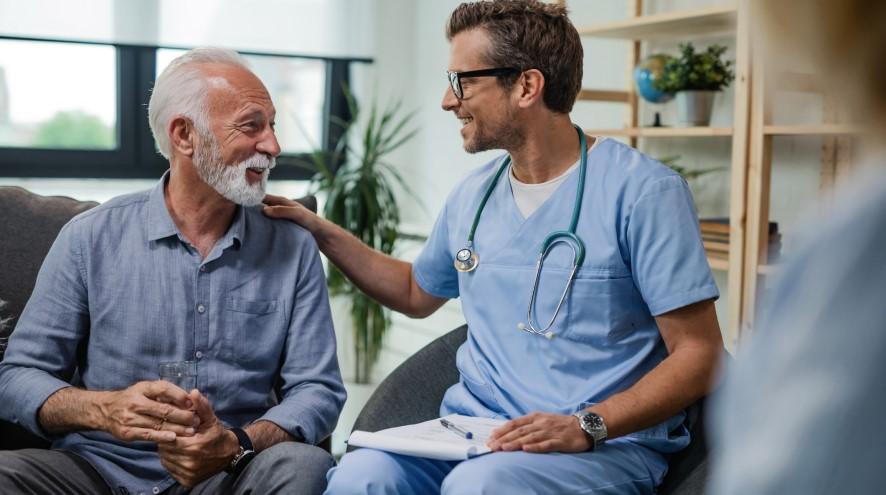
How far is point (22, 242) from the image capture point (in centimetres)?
197

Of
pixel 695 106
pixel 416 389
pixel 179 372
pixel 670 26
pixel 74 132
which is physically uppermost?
pixel 670 26

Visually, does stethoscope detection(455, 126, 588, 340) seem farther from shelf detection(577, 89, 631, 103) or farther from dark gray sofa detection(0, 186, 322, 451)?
shelf detection(577, 89, 631, 103)

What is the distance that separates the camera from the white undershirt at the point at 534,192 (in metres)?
1.80

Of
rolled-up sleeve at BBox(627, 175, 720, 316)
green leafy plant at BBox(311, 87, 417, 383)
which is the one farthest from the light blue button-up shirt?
green leafy plant at BBox(311, 87, 417, 383)

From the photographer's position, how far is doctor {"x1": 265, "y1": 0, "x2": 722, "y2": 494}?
1.58m

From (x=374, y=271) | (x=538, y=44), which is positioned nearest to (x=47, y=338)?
(x=374, y=271)

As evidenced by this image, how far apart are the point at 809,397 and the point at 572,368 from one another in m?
1.19

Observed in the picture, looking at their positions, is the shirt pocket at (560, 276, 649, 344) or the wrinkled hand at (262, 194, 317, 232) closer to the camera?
the shirt pocket at (560, 276, 649, 344)

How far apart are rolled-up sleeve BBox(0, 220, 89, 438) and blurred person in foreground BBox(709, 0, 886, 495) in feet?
4.60

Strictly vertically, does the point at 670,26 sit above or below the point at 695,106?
above

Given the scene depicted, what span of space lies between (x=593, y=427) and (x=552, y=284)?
28cm

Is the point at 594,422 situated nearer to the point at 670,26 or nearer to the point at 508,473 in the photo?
the point at 508,473

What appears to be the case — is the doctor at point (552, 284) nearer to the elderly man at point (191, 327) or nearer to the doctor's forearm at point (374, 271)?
the doctor's forearm at point (374, 271)

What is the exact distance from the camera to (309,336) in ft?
5.97
